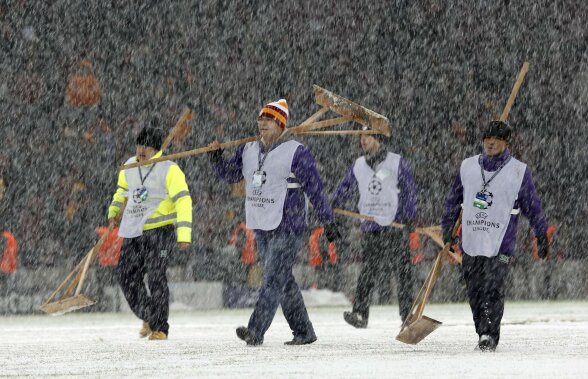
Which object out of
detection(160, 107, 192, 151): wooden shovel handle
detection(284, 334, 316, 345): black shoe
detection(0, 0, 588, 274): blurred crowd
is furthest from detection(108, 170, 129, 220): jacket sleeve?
detection(0, 0, 588, 274): blurred crowd

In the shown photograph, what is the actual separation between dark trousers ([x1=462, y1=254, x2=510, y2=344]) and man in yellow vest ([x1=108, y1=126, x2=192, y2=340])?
2366 mm

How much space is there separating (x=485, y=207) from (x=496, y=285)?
1.67 feet

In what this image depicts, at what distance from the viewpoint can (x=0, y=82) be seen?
15805 mm

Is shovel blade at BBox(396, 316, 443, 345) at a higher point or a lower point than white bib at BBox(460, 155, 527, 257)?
lower

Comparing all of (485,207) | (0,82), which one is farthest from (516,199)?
(0,82)

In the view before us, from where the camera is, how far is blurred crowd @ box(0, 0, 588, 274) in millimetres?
15820

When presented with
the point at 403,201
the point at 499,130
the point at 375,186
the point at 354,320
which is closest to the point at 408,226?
the point at 403,201

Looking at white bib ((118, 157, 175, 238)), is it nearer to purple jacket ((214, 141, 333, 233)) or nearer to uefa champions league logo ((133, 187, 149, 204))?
uefa champions league logo ((133, 187, 149, 204))

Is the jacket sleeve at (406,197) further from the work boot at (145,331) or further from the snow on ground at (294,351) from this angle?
the work boot at (145,331)

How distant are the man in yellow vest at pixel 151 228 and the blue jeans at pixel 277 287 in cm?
118

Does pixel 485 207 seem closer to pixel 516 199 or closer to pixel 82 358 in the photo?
pixel 516 199

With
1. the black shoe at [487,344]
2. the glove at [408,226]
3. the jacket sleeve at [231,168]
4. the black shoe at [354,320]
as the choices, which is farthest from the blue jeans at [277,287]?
the glove at [408,226]

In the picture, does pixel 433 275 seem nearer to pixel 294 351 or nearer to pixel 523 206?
pixel 523 206

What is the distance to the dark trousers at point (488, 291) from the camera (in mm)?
8820
